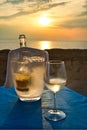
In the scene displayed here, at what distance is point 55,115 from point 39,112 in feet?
0.27

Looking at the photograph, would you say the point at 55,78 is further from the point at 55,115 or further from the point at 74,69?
the point at 74,69

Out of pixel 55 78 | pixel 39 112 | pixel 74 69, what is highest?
pixel 55 78

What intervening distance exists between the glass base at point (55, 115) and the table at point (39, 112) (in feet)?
0.05

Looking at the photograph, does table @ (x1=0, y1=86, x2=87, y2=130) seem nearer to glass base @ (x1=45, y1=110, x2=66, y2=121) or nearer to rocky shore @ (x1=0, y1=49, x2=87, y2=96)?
glass base @ (x1=45, y1=110, x2=66, y2=121)

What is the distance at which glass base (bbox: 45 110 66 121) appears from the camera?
1.00m

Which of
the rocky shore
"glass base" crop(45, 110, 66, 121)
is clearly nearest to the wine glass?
"glass base" crop(45, 110, 66, 121)

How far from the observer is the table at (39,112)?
955 mm

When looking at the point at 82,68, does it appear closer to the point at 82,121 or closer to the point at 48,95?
the point at 48,95

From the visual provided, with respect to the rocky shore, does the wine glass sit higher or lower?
higher

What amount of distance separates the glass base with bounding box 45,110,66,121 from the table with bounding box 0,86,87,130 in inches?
0.6

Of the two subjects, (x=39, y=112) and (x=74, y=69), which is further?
(x=74, y=69)

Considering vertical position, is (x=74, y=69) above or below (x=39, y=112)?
below

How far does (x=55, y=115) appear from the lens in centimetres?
104

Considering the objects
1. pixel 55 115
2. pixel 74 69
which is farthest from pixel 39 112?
pixel 74 69
